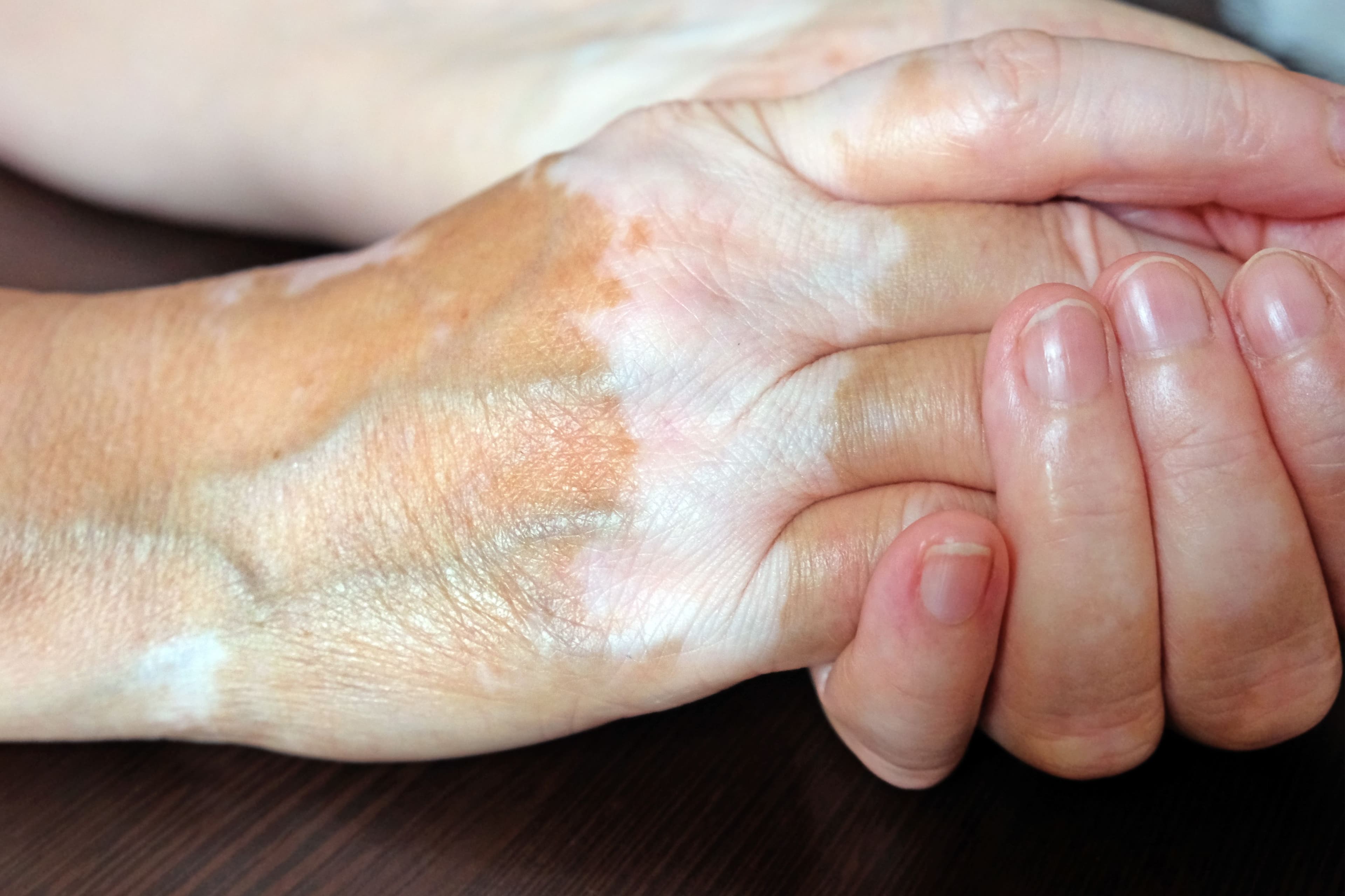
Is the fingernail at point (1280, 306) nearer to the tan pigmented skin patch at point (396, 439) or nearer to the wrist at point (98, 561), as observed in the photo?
the tan pigmented skin patch at point (396, 439)

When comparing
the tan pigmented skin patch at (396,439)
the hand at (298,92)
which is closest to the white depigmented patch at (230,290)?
the tan pigmented skin patch at (396,439)

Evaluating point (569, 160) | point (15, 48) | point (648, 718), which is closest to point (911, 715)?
point (648, 718)

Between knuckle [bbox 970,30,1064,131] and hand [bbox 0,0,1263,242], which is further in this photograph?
hand [bbox 0,0,1263,242]

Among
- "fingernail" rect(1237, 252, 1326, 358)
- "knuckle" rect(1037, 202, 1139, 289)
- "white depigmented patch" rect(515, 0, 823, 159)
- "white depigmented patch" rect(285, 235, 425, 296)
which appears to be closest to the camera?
"fingernail" rect(1237, 252, 1326, 358)

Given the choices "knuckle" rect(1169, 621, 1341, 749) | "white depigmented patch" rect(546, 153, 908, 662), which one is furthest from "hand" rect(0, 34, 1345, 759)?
"knuckle" rect(1169, 621, 1341, 749)

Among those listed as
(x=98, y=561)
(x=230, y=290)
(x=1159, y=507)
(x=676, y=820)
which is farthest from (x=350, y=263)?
(x=1159, y=507)

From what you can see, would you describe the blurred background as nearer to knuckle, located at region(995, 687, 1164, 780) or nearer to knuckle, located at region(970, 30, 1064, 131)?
knuckle, located at region(970, 30, 1064, 131)

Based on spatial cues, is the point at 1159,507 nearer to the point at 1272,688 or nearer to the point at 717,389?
the point at 1272,688
